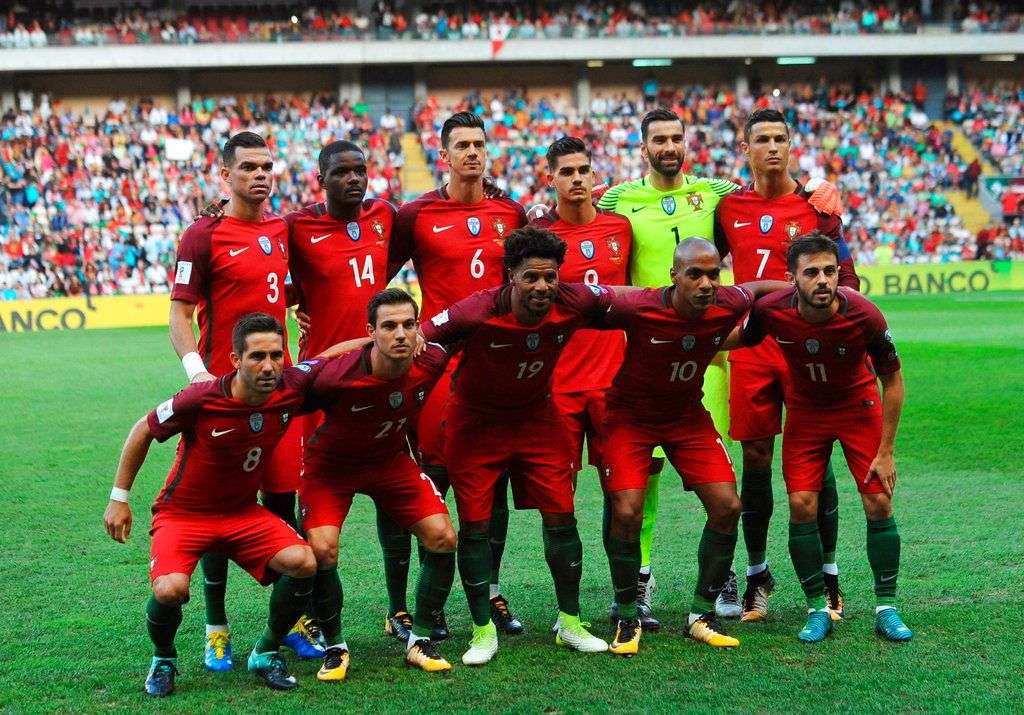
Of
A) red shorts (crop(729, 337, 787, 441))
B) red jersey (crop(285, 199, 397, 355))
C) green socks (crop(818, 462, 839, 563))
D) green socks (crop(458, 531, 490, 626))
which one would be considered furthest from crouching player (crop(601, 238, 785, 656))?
red jersey (crop(285, 199, 397, 355))

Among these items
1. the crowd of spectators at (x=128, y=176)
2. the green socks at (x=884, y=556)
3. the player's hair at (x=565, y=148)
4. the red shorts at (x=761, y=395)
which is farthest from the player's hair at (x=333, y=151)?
the crowd of spectators at (x=128, y=176)

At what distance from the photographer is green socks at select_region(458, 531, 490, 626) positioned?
6.13m

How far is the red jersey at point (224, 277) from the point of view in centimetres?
648

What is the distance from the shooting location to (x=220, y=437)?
5805 millimetres

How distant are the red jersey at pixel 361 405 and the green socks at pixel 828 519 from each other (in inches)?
93.0

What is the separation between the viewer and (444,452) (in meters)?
6.65

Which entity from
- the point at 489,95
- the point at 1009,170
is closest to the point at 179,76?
the point at 489,95

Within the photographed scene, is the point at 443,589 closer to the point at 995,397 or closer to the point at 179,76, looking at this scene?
the point at 995,397

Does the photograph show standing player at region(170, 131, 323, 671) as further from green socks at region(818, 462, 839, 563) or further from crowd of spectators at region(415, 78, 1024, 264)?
crowd of spectators at region(415, 78, 1024, 264)

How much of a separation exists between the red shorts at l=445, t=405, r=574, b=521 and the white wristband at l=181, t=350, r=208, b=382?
1345 mm

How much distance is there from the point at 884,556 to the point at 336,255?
132 inches

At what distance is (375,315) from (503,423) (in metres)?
0.96

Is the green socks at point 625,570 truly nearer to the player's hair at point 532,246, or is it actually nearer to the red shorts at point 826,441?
the red shorts at point 826,441

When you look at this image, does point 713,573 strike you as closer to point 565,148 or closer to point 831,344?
point 831,344
